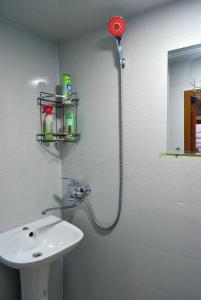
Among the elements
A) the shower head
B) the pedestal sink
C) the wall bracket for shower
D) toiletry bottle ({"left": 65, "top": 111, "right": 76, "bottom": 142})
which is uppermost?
the shower head

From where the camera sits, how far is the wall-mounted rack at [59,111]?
173 centimetres

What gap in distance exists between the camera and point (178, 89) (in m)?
1.35

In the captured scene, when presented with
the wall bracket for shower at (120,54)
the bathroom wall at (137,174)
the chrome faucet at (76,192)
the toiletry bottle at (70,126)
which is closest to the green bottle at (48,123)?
the toiletry bottle at (70,126)

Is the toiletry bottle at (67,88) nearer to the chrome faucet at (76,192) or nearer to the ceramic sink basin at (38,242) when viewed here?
the chrome faucet at (76,192)

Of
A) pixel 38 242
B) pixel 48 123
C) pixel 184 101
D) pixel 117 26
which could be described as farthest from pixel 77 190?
pixel 117 26

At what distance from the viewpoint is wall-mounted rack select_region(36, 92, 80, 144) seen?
1.73 metres

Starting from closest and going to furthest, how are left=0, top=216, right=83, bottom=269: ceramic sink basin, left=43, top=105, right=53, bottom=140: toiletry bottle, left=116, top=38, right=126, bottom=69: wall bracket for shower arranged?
left=0, top=216, right=83, bottom=269: ceramic sink basin
left=116, top=38, right=126, bottom=69: wall bracket for shower
left=43, top=105, right=53, bottom=140: toiletry bottle

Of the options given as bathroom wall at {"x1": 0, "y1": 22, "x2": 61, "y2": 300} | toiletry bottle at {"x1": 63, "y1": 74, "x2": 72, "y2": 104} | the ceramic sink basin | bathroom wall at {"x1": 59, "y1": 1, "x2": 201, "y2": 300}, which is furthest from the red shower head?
the ceramic sink basin

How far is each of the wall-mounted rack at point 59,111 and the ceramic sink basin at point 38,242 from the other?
2.09 ft

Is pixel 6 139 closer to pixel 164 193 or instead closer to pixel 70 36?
pixel 70 36

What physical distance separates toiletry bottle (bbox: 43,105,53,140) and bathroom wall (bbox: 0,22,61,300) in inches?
2.7

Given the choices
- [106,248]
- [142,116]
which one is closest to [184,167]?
[142,116]

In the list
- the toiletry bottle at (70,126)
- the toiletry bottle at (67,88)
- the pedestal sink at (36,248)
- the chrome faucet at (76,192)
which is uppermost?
the toiletry bottle at (67,88)

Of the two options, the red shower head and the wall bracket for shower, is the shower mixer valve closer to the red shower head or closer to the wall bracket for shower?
the wall bracket for shower
